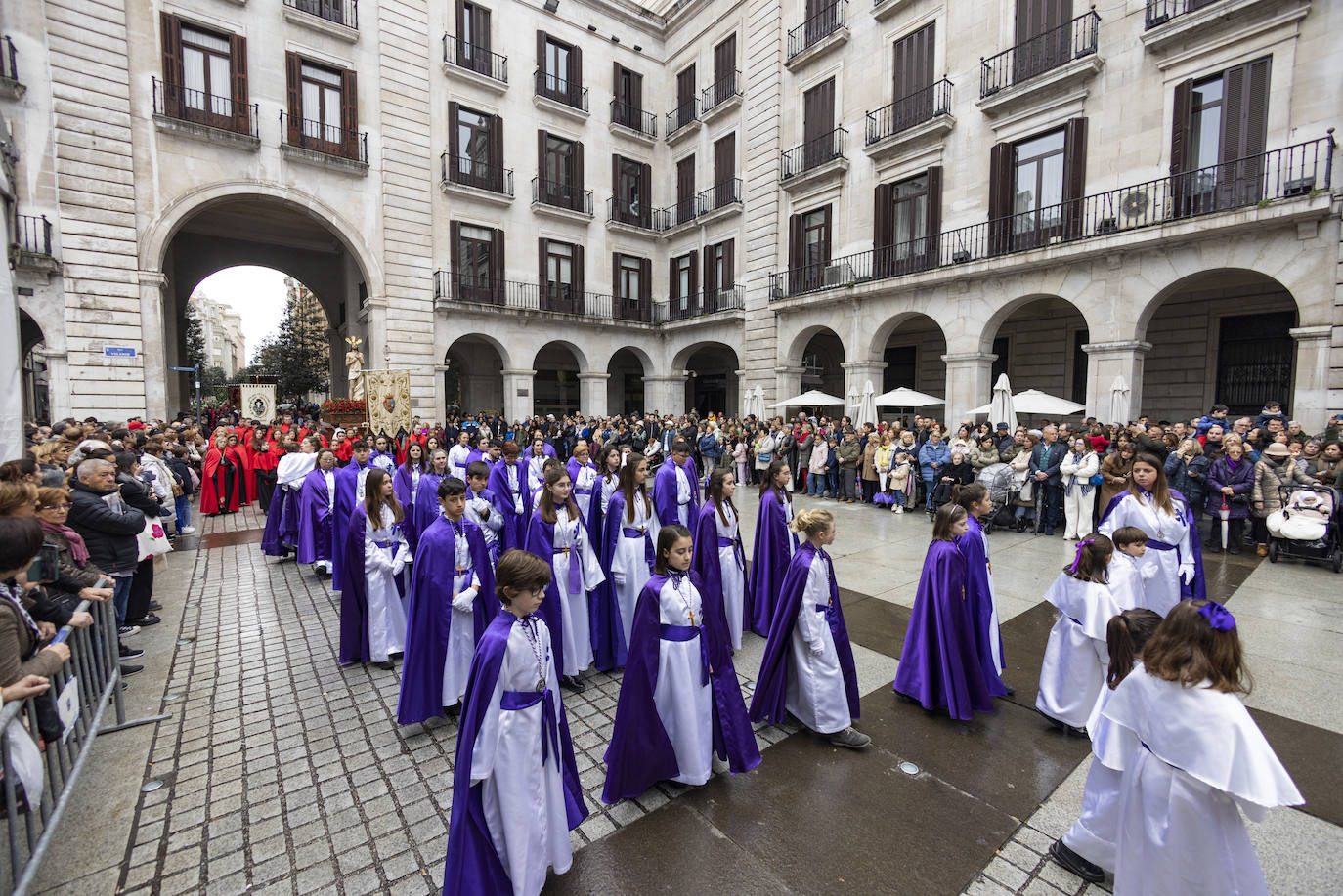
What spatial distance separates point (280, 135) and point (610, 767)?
21.2 meters

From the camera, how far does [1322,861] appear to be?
2971 mm

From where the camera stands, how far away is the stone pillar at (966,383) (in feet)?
52.3

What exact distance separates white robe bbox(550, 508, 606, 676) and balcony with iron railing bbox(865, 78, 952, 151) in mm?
16881

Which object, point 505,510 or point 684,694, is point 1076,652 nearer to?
point 684,694

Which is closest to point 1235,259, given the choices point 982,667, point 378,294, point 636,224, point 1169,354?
point 1169,354

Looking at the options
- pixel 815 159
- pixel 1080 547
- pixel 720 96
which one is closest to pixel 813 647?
pixel 1080 547

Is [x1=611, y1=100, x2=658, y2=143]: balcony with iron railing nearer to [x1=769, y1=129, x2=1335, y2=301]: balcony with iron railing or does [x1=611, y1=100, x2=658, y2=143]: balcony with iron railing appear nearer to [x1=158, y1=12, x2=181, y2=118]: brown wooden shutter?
[x1=769, y1=129, x2=1335, y2=301]: balcony with iron railing

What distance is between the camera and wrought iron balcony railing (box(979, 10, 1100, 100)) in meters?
13.9

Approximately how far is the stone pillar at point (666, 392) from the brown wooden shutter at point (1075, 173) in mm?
15495

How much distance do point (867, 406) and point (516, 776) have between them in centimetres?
1550

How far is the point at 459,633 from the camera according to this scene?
180 inches

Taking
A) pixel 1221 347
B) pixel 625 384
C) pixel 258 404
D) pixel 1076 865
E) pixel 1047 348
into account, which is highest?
pixel 1047 348

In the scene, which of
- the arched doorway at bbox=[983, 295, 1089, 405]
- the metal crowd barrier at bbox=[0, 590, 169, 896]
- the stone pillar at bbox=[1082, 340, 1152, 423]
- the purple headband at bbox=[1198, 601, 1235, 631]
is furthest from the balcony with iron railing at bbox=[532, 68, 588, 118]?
the purple headband at bbox=[1198, 601, 1235, 631]

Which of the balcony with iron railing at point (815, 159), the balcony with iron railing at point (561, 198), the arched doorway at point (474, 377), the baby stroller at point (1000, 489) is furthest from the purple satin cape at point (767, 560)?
the arched doorway at point (474, 377)
